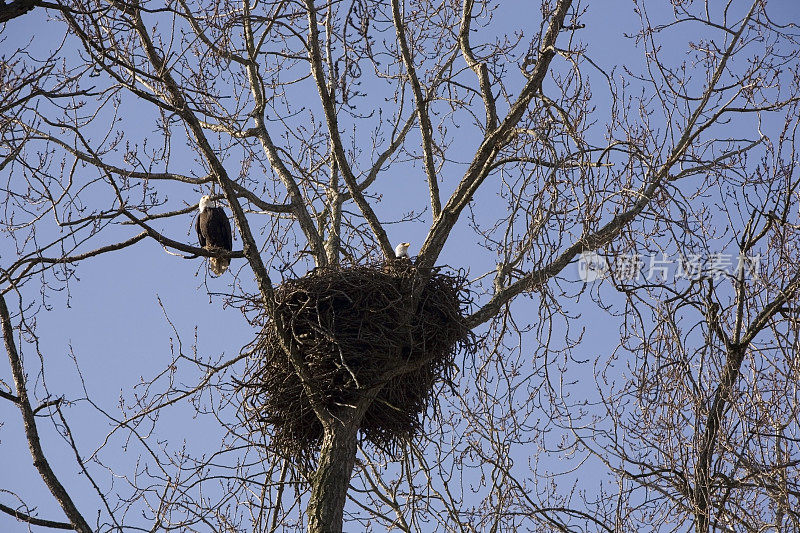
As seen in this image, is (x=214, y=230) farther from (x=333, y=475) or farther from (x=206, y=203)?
(x=333, y=475)

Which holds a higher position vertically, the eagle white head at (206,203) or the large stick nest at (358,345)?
the eagle white head at (206,203)

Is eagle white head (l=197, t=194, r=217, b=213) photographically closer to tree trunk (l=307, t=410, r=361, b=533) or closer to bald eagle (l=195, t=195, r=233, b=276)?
bald eagle (l=195, t=195, r=233, b=276)

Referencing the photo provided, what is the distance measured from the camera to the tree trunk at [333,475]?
15.3ft

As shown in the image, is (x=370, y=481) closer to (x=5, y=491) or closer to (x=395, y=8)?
(x=5, y=491)

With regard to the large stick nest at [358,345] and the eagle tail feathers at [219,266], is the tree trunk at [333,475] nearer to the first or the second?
the large stick nest at [358,345]

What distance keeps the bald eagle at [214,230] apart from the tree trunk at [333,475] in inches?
87.9

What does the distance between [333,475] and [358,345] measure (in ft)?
2.03

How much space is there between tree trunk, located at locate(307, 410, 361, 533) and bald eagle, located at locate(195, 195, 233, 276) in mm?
2232

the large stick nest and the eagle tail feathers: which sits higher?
the eagle tail feathers

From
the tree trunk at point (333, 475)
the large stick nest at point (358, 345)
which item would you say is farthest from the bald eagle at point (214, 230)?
the tree trunk at point (333, 475)

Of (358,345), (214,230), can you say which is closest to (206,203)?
(214,230)

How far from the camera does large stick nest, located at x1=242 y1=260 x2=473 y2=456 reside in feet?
15.9

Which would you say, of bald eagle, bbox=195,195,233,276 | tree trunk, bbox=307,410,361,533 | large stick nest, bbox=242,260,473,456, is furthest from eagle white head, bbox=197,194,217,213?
tree trunk, bbox=307,410,361,533

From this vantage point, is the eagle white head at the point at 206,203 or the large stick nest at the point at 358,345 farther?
the eagle white head at the point at 206,203
